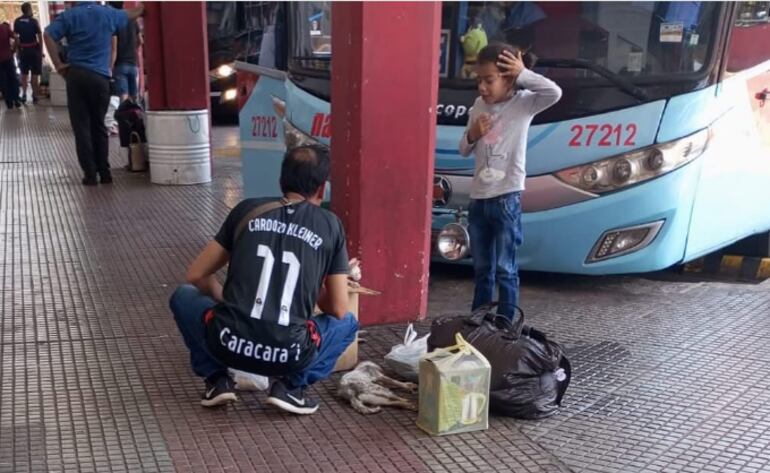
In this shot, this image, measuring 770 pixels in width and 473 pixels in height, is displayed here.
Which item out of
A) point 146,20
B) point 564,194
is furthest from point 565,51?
point 146,20

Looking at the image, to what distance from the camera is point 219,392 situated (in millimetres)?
3693

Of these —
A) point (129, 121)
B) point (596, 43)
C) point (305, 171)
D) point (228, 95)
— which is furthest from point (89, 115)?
point (228, 95)

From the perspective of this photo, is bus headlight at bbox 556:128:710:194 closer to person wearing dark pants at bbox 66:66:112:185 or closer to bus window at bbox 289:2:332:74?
bus window at bbox 289:2:332:74

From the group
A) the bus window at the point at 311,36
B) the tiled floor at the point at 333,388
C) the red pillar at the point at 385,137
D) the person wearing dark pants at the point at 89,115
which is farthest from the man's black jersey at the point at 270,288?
the person wearing dark pants at the point at 89,115

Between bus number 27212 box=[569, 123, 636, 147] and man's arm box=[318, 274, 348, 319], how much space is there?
221cm

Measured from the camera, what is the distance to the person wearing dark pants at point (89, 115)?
8.40m

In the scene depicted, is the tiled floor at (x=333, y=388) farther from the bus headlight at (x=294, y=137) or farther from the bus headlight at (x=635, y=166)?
the bus headlight at (x=294, y=137)

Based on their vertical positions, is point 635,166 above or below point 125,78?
above

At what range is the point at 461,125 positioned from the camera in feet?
17.7

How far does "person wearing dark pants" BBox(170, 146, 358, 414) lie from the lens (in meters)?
3.37

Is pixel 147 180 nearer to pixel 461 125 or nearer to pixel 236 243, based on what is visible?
pixel 461 125

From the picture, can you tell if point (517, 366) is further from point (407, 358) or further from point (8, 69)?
point (8, 69)

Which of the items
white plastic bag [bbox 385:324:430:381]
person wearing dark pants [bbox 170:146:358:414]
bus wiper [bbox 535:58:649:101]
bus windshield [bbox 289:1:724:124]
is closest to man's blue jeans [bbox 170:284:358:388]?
person wearing dark pants [bbox 170:146:358:414]

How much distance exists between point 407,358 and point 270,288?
0.96m
